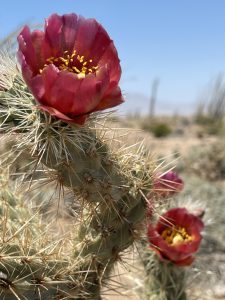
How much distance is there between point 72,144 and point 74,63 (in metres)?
0.28

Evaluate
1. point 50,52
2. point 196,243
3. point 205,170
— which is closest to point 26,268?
point 50,52

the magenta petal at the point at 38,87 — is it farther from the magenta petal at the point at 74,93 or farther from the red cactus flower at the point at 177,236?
the red cactus flower at the point at 177,236

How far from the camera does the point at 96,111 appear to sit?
5.84 feet

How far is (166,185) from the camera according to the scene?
8.11 ft

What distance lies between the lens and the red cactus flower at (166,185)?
2.40 m

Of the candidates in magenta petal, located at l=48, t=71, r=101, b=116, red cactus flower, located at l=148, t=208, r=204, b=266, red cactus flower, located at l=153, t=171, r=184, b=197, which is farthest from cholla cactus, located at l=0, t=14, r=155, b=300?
red cactus flower, located at l=148, t=208, r=204, b=266

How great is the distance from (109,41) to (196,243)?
129 cm

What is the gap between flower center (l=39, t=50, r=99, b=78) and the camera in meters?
1.81

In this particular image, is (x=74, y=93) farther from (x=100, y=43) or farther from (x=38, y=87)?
(x=100, y=43)

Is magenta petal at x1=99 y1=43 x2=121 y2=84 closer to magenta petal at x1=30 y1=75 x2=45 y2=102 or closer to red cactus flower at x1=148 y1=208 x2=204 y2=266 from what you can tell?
magenta petal at x1=30 y1=75 x2=45 y2=102

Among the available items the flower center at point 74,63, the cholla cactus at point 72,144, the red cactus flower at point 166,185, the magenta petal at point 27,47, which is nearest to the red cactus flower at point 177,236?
the red cactus flower at point 166,185

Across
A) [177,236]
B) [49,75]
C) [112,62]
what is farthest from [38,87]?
[177,236]

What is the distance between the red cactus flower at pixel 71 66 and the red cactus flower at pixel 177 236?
40.7 inches

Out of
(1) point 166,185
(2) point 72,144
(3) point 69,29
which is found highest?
(3) point 69,29
